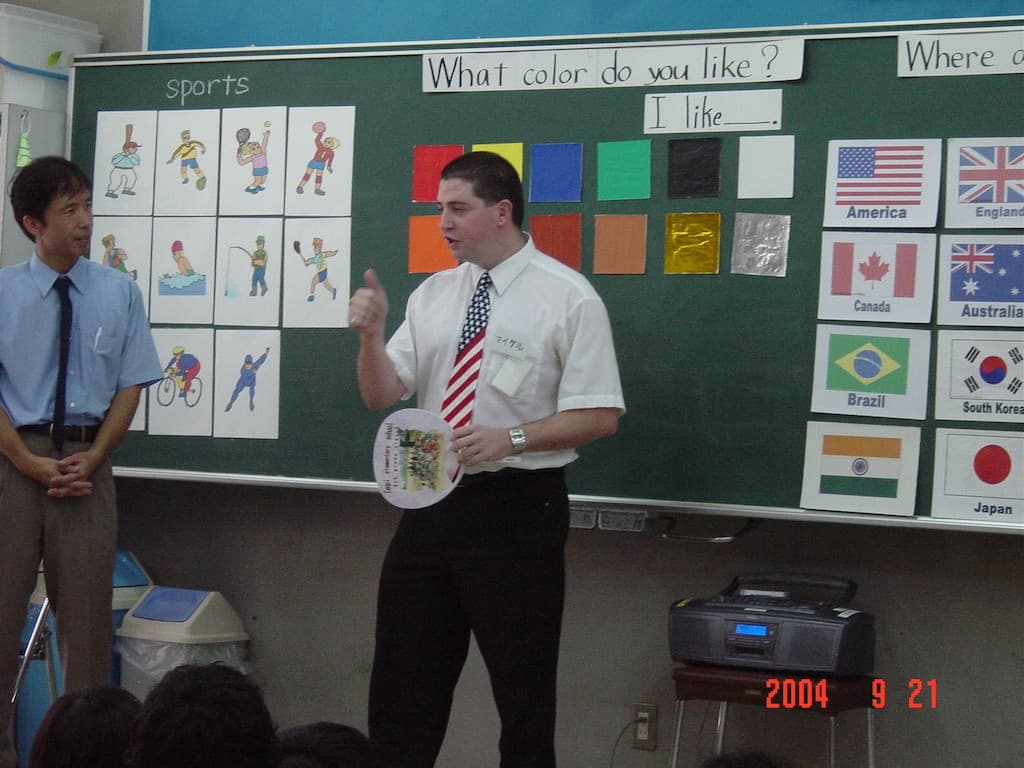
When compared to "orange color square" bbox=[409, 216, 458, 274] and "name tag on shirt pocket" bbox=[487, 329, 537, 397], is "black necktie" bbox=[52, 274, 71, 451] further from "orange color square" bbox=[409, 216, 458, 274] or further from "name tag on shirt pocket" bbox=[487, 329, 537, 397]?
"name tag on shirt pocket" bbox=[487, 329, 537, 397]

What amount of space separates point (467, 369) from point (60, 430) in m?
1.14

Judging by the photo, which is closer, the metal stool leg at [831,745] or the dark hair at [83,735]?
the dark hair at [83,735]

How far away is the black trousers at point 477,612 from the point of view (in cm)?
290

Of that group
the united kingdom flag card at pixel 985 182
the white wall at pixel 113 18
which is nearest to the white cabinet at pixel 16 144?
the white wall at pixel 113 18

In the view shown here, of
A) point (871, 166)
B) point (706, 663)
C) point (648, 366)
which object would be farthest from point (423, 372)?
point (871, 166)

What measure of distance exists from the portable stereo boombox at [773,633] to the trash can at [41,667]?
1.84 m

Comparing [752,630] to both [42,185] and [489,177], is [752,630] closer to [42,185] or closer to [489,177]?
[489,177]

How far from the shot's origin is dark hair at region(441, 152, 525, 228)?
297 centimetres

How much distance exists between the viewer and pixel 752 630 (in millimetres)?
3242

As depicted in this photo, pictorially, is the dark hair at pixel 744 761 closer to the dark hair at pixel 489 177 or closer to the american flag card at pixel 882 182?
the dark hair at pixel 489 177

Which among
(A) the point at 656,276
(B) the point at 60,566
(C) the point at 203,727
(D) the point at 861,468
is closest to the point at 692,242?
(A) the point at 656,276

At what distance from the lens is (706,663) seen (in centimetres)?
331

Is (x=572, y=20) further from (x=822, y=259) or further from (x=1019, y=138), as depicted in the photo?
(x=1019, y=138)

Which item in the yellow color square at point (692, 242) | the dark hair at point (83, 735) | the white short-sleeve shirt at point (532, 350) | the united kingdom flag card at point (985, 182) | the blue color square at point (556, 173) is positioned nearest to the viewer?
the dark hair at point (83, 735)
